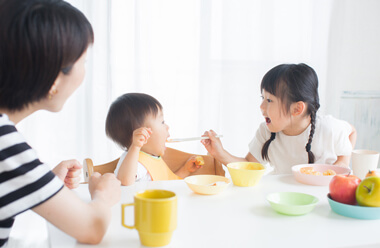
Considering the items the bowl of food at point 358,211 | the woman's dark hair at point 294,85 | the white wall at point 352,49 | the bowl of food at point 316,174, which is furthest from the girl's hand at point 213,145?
the white wall at point 352,49

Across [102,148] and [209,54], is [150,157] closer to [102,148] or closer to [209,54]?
[102,148]

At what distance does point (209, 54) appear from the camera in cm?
274

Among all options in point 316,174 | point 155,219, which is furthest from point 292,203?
point 155,219

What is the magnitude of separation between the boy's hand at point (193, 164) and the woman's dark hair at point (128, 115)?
27 centimetres

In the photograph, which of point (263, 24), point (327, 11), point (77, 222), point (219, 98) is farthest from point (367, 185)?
point (327, 11)

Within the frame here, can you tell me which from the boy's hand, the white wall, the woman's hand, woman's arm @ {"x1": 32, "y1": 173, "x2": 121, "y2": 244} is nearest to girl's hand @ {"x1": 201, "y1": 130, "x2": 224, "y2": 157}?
the boy's hand

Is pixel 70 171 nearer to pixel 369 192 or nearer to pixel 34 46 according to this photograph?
pixel 34 46

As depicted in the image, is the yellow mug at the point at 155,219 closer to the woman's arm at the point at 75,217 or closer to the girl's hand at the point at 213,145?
the woman's arm at the point at 75,217

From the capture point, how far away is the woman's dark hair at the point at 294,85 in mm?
1562

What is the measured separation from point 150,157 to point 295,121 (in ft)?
2.31

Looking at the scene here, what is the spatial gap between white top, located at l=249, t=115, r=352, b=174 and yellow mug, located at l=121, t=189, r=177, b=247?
112 cm

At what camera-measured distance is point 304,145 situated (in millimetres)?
1650

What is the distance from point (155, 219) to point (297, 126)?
1208mm

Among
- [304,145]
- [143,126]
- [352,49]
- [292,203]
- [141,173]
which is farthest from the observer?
[352,49]
